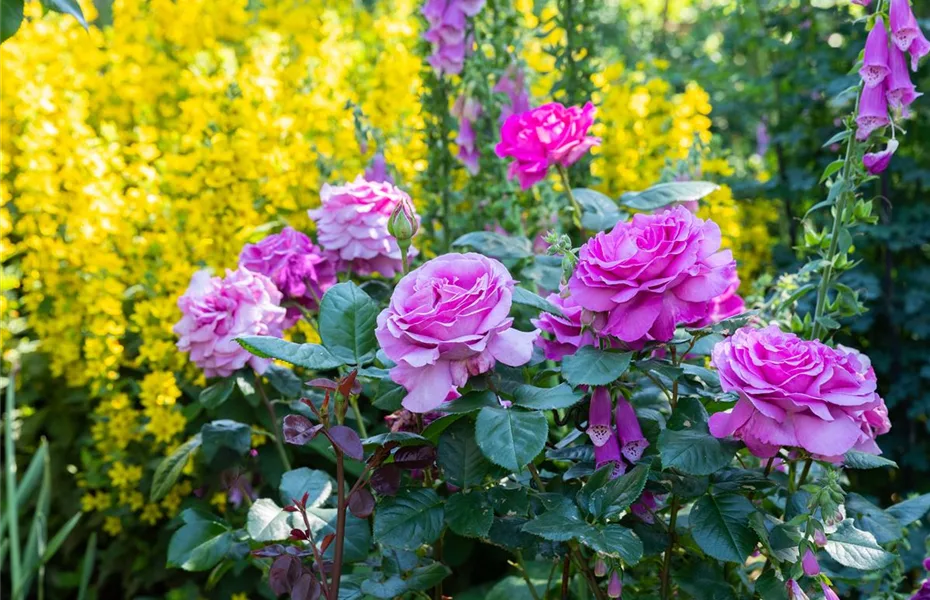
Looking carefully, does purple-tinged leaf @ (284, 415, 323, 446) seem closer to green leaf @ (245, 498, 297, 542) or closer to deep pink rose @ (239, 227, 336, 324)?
green leaf @ (245, 498, 297, 542)

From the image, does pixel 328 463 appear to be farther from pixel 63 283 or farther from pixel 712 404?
pixel 712 404

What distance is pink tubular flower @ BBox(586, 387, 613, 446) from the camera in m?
1.03

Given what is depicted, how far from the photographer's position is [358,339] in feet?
3.31

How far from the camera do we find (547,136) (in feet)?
4.46

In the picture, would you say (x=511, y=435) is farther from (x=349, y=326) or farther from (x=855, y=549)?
(x=855, y=549)

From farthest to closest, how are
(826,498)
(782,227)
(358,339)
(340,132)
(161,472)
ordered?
(782,227), (340,132), (161,472), (358,339), (826,498)

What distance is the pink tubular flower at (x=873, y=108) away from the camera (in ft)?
3.74

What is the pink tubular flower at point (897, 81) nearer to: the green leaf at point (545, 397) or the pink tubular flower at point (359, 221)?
the green leaf at point (545, 397)

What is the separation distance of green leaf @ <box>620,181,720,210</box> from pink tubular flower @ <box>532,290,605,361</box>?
265 millimetres

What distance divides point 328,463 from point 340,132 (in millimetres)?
841

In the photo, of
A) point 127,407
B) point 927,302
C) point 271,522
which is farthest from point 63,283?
point 927,302

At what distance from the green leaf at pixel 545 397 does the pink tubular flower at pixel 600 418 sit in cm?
6

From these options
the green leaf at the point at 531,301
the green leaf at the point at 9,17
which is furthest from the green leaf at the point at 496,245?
the green leaf at the point at 9,17

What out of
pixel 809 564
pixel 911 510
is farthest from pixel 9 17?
pixel 911 510
